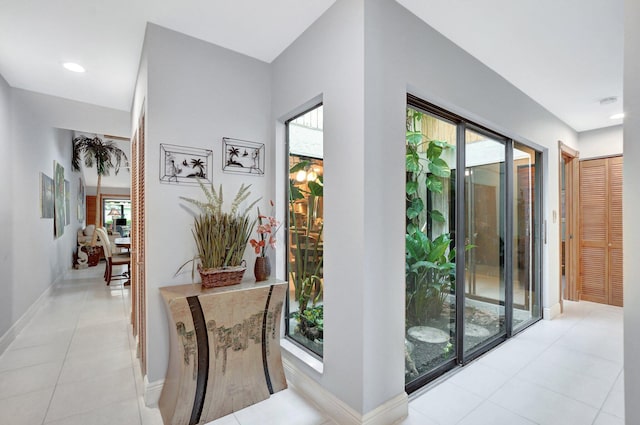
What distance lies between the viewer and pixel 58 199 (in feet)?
17.2

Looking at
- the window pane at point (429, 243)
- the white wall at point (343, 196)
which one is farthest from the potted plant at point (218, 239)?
the window pane at point (429, 243)

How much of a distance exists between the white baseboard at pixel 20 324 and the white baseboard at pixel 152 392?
1.90m

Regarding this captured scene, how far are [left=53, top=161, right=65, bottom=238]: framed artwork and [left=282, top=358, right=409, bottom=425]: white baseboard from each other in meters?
5.31

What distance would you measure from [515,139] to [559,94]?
617mm

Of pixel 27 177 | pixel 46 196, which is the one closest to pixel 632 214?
pixel 27 177

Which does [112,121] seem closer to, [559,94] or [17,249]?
[17,249]

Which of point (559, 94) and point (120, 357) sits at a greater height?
point (559, 94)

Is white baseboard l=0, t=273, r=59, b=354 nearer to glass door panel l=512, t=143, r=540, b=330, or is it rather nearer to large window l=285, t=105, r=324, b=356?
large window l=285, t=105, r=324, b=356

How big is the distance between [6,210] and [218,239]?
8.61 ft

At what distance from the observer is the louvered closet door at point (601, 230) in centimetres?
409

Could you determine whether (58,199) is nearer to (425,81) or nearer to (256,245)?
(256,245)

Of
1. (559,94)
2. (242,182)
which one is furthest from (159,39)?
(559,94)

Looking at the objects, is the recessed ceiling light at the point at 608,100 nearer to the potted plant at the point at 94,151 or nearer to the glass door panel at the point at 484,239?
the glass door panel at the point at 484,239

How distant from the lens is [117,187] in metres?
10.3
